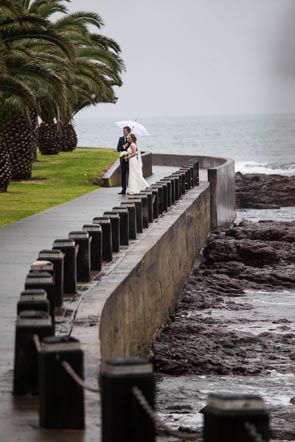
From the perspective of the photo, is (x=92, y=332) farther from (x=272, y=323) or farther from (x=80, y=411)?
(x=272, y=323)

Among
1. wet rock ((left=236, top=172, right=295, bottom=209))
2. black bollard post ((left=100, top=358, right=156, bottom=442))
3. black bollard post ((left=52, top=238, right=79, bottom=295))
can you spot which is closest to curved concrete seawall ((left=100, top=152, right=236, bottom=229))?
wet rock ((left=236, top=172, right=295, bottom=209))

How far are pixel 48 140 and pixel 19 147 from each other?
1342 centimetres

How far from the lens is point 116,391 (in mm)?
6246

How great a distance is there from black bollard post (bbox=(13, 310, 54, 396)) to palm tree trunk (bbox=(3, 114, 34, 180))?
1102 inches

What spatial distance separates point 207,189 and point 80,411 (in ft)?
85.3

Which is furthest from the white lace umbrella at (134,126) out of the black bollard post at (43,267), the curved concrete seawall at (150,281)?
the black bollard post at (43,267)

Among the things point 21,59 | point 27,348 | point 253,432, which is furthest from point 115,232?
point 253,432

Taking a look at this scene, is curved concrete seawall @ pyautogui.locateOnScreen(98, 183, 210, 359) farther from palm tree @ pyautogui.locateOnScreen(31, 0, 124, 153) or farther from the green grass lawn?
palm tree @ pyautogui.locateOnScreen(31, 0, 124, 153)

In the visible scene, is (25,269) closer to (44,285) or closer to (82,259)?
(82,259)

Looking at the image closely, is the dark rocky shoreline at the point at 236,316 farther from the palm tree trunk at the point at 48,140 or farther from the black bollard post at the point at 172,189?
the palm tree trunk at the point at 48,140

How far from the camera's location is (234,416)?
5.41 m

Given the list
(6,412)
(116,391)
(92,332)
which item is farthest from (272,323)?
(116,391)

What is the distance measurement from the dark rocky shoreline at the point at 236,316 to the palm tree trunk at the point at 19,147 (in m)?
6.17

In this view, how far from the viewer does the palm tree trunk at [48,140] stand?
50.3 m
